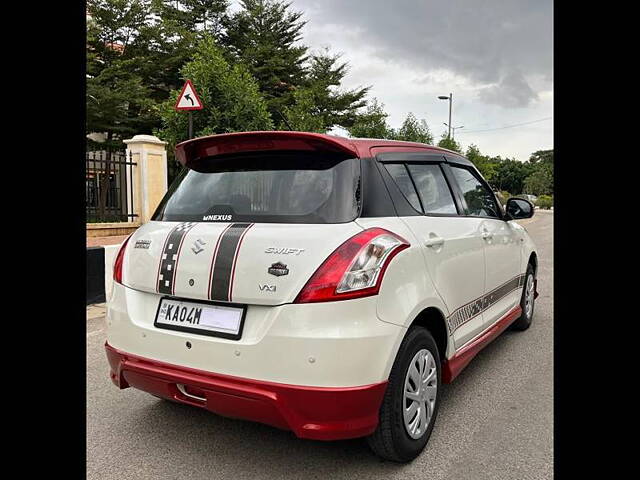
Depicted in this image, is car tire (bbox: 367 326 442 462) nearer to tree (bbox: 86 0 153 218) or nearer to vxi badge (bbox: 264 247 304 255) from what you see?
vxi badge (bbox: 264 247 304 255)

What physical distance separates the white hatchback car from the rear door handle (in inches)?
0.4

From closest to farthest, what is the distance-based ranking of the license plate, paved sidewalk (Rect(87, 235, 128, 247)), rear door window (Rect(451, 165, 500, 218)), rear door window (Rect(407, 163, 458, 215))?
the license plate
rear door window (Rect(407, 163, 458, 215))
rear door window (Rect(451, 165, 500, 218))
paved sidewalk (Rect(87, 235, 128, 247))

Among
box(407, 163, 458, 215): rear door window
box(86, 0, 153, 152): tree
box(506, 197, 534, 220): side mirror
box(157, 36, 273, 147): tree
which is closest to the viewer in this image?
box(407, 163, 458, 215): rear door window

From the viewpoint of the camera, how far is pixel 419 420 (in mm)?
2646

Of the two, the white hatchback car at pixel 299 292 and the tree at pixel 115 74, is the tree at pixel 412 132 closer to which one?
the tree at pixel 115 74

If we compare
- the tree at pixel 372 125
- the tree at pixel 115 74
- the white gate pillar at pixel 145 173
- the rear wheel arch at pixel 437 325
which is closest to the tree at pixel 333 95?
the tree at pixel 372 125

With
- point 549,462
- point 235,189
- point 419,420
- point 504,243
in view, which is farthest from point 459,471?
point 504,243

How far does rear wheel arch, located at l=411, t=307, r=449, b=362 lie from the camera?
9.12ft

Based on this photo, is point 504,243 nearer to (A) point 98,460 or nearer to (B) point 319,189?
(B) point 319,189

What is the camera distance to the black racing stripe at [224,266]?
7.72ft

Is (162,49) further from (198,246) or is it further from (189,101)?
(198,246)

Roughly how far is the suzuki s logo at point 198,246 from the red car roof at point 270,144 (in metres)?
0.61

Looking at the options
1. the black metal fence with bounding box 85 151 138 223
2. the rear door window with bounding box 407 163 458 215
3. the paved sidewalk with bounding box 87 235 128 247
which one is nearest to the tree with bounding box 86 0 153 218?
the black metal fence with bounding box 85 151 138 223
